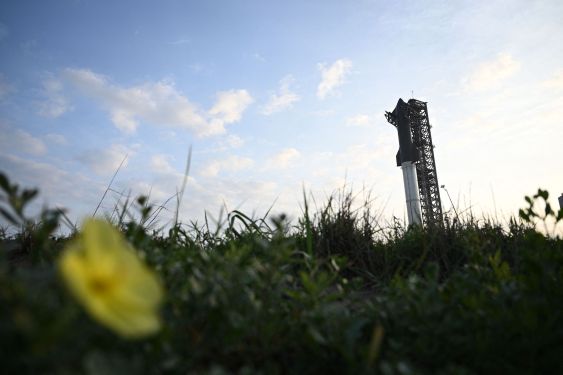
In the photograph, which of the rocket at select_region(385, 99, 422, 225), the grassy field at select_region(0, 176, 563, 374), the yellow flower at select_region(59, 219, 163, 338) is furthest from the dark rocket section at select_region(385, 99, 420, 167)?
the yellow flower at select_region(59, 219, 163, 338)

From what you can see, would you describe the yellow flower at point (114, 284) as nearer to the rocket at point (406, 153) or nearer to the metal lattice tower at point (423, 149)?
the rocket at point (406, 153)

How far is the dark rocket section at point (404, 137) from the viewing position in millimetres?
24016

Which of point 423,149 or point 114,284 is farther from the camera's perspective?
point 423,149

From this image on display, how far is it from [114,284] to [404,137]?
2584cm

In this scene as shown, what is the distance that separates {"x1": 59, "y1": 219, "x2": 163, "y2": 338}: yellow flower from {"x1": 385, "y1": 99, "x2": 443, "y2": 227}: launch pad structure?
24181 mm

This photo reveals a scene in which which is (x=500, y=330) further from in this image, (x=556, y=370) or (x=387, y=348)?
(x=387, y=348)

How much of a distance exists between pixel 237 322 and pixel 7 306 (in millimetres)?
526

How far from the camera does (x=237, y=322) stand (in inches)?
39.8

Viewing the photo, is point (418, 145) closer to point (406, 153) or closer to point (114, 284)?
point (406, 153)

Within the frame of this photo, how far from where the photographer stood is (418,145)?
26188 millimetres

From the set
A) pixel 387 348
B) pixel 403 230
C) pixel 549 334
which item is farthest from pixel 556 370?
pixel 403 230

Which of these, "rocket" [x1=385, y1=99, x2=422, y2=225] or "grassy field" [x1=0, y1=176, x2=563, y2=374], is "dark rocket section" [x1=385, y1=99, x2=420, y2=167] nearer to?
"rocket" [x1=385, y1=99, x2=422, y2=225]

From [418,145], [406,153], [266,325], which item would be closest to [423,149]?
[418,145]

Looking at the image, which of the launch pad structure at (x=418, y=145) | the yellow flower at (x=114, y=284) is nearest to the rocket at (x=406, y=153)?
the launch pad structure at (x=418, y=145)
